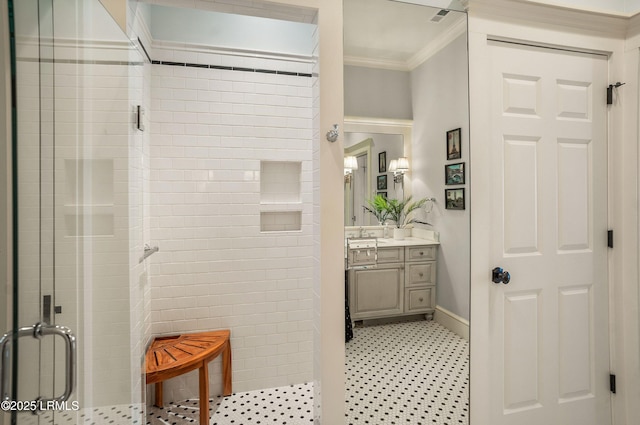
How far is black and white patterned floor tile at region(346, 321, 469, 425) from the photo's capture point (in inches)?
59.7

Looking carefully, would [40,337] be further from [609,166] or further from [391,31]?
[609,166]

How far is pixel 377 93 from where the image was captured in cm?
153

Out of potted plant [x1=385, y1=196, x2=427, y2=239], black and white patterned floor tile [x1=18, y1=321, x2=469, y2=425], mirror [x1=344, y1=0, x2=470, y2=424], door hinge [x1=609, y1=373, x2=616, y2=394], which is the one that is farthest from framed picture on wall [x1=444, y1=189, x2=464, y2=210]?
door hinge [x1=609, y1=373, x2=616, y2=394]

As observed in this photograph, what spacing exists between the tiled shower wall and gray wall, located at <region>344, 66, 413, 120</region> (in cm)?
97

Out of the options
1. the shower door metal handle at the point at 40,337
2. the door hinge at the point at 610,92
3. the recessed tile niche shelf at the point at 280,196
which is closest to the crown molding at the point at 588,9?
the door hinge at the point at 610,92

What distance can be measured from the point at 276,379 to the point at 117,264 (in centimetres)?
156

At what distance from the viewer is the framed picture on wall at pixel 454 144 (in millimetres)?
1566

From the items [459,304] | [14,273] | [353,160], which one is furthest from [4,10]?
[459,304]

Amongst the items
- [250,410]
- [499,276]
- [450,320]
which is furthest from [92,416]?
[499,276]

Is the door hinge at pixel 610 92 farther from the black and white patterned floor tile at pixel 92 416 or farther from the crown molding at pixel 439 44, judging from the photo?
the black and white patterned floor tile at pixel 92 416

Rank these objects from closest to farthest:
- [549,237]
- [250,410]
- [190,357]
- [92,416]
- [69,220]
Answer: [69,220], [92,416], [549,237], [190,357], [250,410]

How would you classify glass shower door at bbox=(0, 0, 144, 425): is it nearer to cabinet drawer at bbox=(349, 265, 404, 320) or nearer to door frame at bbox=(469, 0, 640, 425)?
cabinet drawer at bbox=(349, 265, 404, 320)

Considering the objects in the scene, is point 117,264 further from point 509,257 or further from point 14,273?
point 509,257

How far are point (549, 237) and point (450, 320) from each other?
70 centimetres
